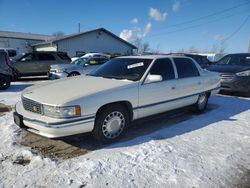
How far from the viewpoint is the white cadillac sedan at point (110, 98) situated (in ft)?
11.8

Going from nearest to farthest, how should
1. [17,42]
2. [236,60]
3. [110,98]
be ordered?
[110,98], [236,60], [17,42]

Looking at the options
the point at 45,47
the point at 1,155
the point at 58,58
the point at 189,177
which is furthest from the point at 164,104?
the point at 45,47

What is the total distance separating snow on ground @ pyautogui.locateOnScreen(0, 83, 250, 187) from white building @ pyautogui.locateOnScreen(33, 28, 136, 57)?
25743mm

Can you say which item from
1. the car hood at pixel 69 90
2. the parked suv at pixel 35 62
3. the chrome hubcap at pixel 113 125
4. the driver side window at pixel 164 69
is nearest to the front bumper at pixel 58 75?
the parked suv at pixel 35 62

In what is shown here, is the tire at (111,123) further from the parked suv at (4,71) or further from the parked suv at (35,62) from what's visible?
the parked suv at (35,62)

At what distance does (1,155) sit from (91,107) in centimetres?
157

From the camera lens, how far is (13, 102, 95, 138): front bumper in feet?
11.5

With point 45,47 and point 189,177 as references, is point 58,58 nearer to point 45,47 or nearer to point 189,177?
point 189,177

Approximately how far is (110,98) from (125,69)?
118 cm

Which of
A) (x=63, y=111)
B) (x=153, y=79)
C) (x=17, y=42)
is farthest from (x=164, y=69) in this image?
(x=17, y=42)

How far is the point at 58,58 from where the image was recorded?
49.6 feet

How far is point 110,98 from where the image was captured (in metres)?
3.93

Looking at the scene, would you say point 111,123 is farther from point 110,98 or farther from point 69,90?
point 69,90

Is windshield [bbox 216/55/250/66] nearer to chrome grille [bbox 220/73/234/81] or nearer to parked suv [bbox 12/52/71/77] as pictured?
chrome grille [bbox 220/73/234/81]
